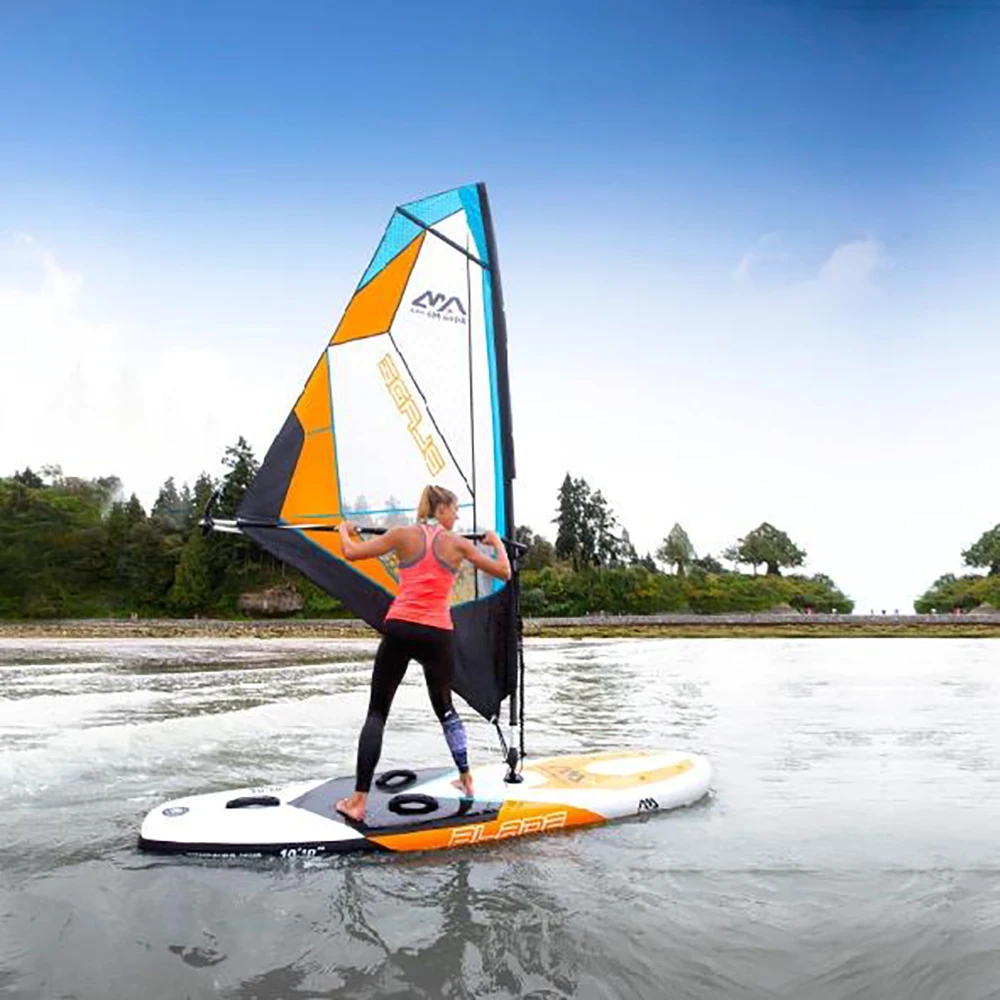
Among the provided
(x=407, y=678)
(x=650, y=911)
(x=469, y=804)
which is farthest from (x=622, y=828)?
(x=407, y=678)

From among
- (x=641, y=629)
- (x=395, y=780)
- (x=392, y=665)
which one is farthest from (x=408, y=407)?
(x=641, y=629)

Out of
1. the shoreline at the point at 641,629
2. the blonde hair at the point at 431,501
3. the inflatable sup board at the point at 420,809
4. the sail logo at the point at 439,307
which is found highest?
the sail logo at the point at 439,307

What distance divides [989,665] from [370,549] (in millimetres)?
21241

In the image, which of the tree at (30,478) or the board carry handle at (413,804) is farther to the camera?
the tree at (30,478)

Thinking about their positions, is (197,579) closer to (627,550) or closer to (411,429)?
(627,550)

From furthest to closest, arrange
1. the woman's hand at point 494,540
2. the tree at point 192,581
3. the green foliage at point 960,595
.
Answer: the green foliage at point 960,595, the tree at point 192,581, the woman's hand at point 494,540

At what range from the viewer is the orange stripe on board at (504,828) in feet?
15.2

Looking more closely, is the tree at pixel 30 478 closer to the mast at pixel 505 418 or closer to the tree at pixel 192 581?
the tree at pixel 192 581

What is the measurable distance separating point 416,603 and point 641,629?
156 feet

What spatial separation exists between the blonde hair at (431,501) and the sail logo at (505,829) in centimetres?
179

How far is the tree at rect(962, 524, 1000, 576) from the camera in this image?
79.1 metres

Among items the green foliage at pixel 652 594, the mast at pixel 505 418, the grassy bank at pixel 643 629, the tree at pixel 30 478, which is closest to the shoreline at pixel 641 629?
the grassy bank at pixel 643 629

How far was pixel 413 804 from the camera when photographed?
5.04 metres

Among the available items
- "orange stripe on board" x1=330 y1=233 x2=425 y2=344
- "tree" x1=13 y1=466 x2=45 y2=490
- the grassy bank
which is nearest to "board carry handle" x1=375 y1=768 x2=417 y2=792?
"orange stripe on board" x1=330 y1=233 x2=425 y2=344
